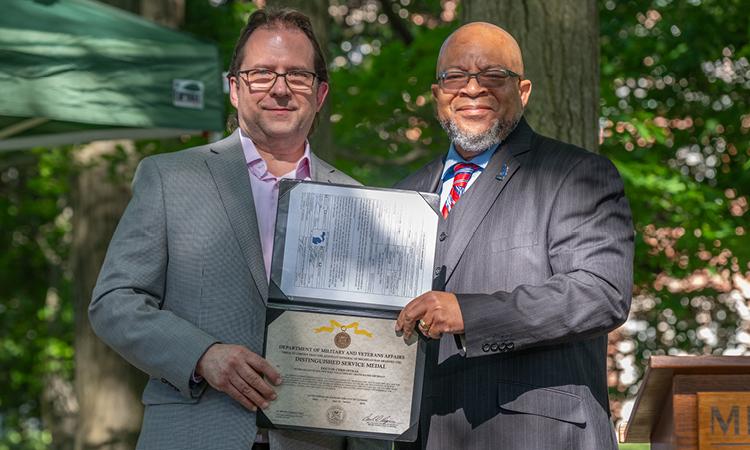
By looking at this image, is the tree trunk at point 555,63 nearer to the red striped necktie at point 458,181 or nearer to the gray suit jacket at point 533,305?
the red striped necktie at point 458,181

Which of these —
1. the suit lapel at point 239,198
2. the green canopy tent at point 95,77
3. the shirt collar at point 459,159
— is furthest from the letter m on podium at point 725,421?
the green canopy tent at point 95,77

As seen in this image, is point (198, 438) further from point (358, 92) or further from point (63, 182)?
point (63, 182)

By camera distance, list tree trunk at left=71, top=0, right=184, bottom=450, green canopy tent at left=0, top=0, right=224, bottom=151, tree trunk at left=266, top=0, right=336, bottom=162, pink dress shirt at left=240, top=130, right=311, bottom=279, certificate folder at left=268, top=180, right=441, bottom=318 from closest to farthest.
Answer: certificate folder at left=268, top=180, right=441, bottom=318, pink dress shirt at left=240, top=130, right=311, bottom=279, green canopy tent at left=0, top=0, right=224, bottom=151, tree trunk at left=266, top=0, right=336, bottom=162, tree trunk at left=71, top=0, right=184, bottom=450

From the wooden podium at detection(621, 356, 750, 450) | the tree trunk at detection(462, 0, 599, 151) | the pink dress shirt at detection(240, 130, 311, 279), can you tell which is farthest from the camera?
the tree trunk at detection(462, 0, 599, 151)

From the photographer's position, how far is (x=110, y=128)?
6629 mm

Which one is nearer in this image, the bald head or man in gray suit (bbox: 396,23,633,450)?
man in gray suit (bbox: 396,23,633,450)

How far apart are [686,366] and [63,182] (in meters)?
10.1

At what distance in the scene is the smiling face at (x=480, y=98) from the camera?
3.89 meters

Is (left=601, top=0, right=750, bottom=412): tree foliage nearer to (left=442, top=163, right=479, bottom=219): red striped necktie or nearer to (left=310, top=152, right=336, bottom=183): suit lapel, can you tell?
(left=442, top=163, right=479, bottom=219): red striped necktie

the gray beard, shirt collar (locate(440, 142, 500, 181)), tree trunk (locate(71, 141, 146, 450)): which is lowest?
tree trunk (locate(71, 141, 146, 450))

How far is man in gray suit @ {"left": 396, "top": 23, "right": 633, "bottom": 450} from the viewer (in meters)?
3.39

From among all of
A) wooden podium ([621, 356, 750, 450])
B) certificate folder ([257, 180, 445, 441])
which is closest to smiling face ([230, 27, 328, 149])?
certificate folder ([257, 180, 445, 441])

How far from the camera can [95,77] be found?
5934 mm

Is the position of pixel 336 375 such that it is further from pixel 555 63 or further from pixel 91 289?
pixel 91 289
